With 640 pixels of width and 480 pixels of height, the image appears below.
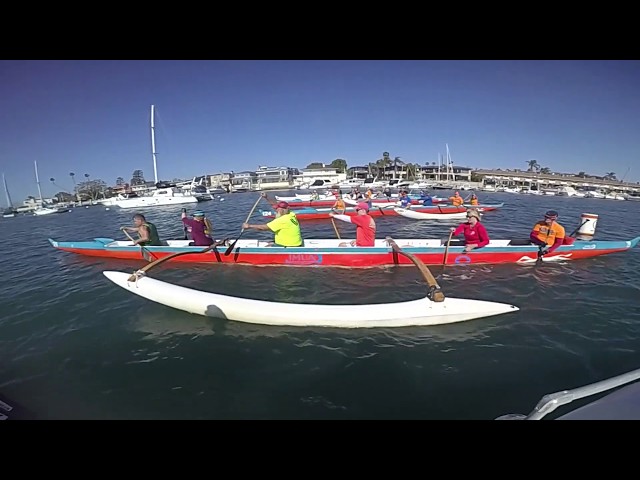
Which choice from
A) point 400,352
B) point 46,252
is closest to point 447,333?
point 400,352

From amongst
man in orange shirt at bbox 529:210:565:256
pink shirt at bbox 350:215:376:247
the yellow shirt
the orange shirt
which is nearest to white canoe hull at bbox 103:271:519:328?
the yellow shirt

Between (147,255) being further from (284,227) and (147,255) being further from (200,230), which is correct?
(284,227)

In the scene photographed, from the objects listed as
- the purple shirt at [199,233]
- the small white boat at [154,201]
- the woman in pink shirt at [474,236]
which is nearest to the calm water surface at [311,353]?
the woman in pink shirt at [474,236]

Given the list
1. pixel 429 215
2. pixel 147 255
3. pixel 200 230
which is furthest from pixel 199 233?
pixel 429 215

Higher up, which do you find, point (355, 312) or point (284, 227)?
point (284, 227)

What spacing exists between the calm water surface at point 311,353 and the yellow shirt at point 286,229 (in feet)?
4.48

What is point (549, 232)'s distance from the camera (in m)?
9.91

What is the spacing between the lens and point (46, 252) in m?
15.4

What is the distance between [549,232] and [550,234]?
74 mm

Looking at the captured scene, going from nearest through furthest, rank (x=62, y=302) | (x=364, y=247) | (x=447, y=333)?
(x=447, y=333) → (x=62, y=302) → (x=364, y=247)

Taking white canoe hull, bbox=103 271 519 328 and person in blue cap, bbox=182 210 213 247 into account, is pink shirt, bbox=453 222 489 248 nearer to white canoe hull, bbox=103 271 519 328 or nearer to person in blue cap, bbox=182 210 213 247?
white canoe hull, bbox=103 271 519 328

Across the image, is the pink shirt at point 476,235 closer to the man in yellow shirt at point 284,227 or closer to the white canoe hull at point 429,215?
the man in yellow shirt at point 284,227
